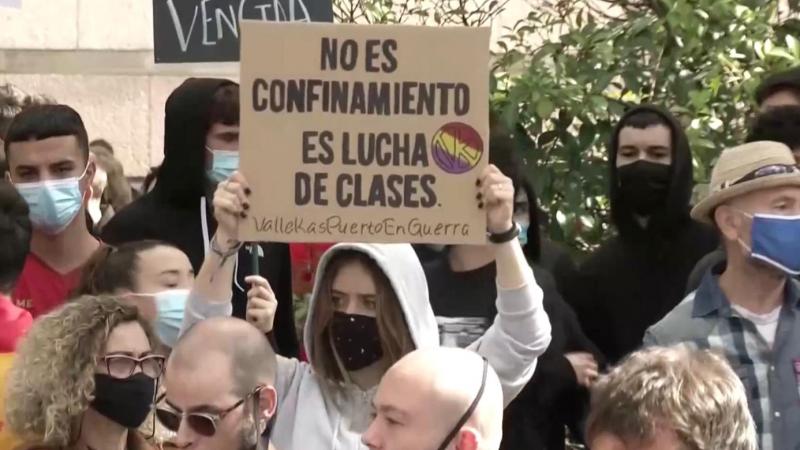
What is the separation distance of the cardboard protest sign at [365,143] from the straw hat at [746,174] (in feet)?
3.15

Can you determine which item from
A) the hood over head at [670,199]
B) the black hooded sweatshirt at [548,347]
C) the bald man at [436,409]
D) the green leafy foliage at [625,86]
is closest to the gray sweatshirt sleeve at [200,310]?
the black hooded sweatshirt at [548,347]

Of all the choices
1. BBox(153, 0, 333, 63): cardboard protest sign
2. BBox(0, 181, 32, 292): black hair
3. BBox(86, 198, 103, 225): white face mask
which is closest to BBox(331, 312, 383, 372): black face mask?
BBox(0, 181, 32, 292): black hair

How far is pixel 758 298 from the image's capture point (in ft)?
17.4

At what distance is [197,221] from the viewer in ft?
19.7

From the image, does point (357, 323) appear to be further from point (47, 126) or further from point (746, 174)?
point (47, 126)

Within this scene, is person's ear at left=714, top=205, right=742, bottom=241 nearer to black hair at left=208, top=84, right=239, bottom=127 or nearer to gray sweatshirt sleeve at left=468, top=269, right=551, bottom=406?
gray sweatshirt sleeve at left=468, top=269, right=551, bottom=406

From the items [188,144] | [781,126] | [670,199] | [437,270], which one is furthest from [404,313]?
[781,126]

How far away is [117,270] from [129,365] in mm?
879

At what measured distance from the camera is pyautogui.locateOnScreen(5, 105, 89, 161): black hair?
6.09 m

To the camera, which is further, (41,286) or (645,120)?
(645,120)

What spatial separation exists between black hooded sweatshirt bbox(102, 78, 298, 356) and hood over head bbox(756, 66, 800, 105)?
1.76 m

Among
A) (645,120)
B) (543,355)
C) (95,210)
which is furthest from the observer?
(95,210)

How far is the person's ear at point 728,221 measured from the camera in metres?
5.34

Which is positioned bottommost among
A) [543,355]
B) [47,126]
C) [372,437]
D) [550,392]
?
[550,392]
